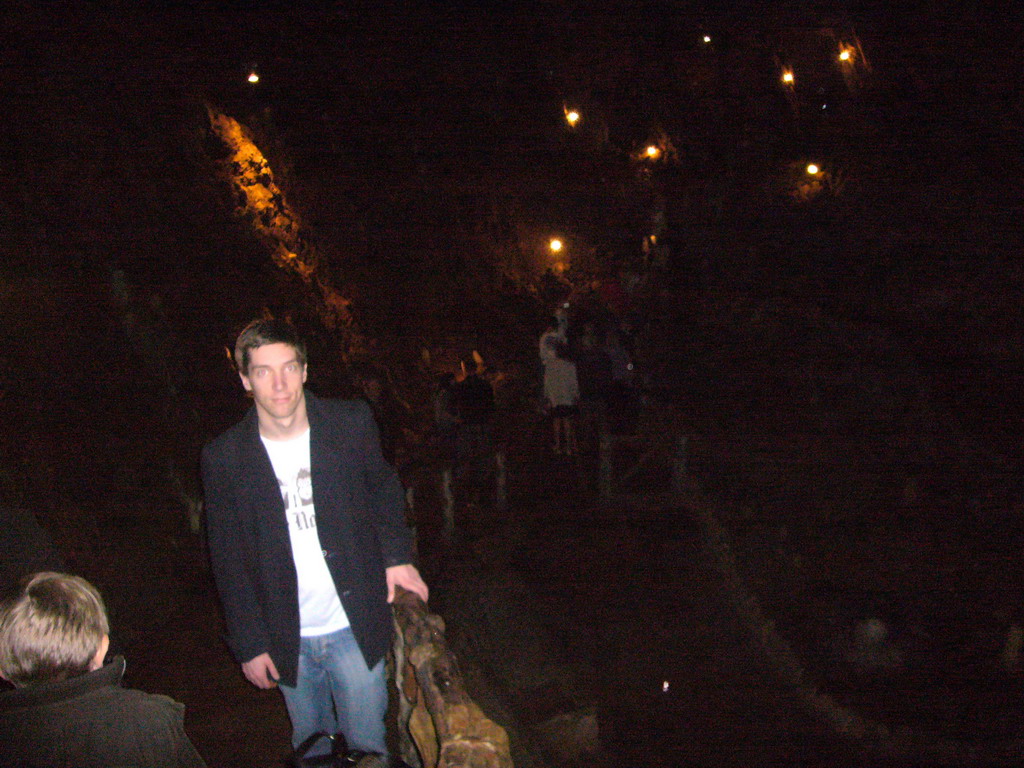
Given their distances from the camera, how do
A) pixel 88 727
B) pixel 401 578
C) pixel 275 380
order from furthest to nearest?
pixel 401 578, pixel 275 380, pixel 88 727

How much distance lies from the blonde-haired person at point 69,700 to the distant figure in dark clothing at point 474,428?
18.4ft

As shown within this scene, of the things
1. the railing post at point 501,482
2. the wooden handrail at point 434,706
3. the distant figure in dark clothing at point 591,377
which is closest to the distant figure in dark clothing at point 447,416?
the railing post at point 501,482

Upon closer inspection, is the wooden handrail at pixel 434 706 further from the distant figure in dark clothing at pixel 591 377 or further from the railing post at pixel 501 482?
the distant figure in dark clothing at pixel 591 377

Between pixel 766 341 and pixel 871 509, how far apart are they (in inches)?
180

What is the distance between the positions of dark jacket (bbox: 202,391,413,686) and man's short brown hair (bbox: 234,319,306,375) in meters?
0.15

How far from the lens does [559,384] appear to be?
7.77m

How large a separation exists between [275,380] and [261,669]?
2.73ft

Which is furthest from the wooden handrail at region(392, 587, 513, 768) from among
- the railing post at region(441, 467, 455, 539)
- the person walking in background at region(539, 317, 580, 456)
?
the person walking in background at region(539, 317, 580, 456)

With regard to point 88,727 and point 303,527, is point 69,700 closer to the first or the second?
point 88,727

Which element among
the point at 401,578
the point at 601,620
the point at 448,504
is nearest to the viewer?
the point at 401,578

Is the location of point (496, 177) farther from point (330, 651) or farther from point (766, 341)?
point (330, 651)

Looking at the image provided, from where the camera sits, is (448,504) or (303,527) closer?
(303,527)

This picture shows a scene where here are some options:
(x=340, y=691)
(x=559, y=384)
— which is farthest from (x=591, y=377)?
(x=340, y=691)

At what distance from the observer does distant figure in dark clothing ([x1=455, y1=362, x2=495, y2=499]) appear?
278 inches
